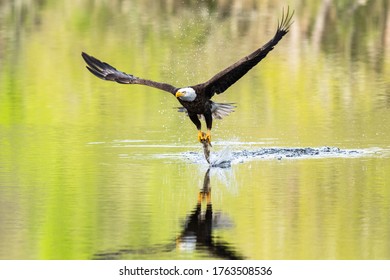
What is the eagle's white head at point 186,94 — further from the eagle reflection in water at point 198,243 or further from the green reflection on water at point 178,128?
the eagle reflection in water at point 198,243

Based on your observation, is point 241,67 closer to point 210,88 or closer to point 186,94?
point 210,88

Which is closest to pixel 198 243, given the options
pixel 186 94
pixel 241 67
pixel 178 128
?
pixel 186 94

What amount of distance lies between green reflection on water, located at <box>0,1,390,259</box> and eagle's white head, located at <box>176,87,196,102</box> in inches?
26.2

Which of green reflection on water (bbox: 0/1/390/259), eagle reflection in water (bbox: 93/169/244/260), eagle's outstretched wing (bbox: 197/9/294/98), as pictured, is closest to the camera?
eagle reflection in water (bbox: 93/169/244/260)

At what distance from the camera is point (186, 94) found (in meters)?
16.2

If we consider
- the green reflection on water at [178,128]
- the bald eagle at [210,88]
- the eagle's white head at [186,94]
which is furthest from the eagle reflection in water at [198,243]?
the bald eagle at [210,88]

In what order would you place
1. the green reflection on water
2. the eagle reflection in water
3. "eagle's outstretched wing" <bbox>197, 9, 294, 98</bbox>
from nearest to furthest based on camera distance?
1. the eagle reflection in water
2. the green reflection on water
3. "eagle's outstretched wing" <bbox>197, 9, 294, 98</bbox>

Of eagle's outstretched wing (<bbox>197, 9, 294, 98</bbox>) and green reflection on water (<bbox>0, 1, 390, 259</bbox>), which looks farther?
eagle's outstretched wing (<bbox>197, 9, 294, 98</bbox>)

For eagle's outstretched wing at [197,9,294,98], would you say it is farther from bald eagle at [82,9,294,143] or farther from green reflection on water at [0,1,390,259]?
green reflection on water at [0,1,390,259]

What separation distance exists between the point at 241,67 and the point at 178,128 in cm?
298

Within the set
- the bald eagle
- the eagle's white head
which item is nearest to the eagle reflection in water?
the eagle's white head

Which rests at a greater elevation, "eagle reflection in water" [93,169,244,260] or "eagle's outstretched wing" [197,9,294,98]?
"eagle's outstretched wing" [197,9,294,98]

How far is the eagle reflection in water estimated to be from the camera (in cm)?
1183
